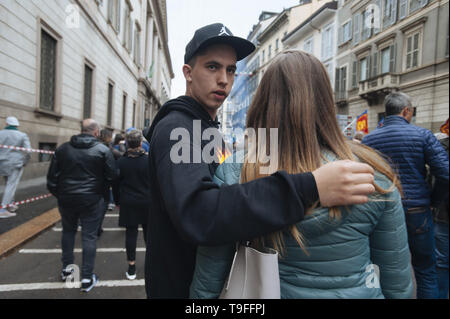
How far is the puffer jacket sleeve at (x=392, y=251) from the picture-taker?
0.98 m

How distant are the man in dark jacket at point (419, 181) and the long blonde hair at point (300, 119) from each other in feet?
5.66

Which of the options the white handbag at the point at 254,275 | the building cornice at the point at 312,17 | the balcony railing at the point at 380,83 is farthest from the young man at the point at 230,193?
the building cornice at the point at 312,17

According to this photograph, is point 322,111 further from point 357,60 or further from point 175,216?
point 357,60

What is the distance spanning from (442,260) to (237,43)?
2.90m

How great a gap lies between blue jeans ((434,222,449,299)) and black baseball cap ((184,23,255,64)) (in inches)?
A: 110

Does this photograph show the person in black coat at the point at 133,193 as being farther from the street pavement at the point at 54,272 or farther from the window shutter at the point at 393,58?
the window shutter at the point at 393,58

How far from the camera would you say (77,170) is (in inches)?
130

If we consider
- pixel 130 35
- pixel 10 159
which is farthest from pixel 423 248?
pixel 130 35

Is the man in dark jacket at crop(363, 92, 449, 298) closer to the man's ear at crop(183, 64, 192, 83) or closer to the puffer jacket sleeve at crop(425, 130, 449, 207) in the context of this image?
the puffer jacket sleeve at crop(425, 130, 449, 207)

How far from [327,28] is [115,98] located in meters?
16.6

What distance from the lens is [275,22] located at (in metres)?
28.7

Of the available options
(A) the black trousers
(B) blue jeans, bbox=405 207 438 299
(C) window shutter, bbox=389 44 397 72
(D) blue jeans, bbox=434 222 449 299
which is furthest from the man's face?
(C) window shutter, bbox=389 44 397 72

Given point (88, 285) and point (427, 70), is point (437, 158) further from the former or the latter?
point (427, 70)

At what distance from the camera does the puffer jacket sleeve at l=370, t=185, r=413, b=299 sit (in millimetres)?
983
